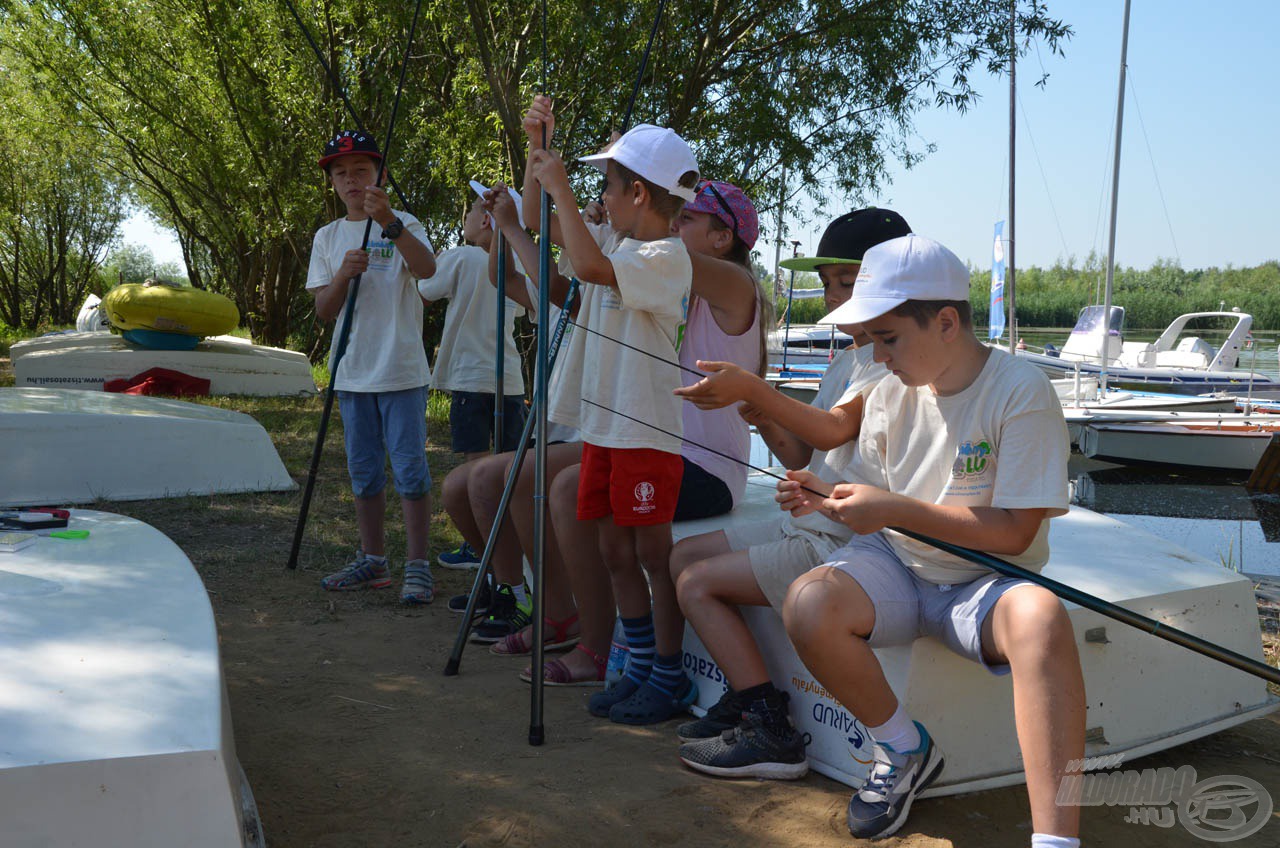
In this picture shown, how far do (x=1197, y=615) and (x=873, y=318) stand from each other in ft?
4.57

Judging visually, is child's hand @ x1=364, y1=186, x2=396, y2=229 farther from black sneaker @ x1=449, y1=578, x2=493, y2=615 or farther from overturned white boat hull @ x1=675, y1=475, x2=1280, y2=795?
overturned white boat hull @ x1=675, y1=475, x2=1280, y2=795

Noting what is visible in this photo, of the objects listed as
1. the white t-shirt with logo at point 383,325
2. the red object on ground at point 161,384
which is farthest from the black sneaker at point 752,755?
the red object on ground at point 161,384

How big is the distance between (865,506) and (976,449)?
302 mm

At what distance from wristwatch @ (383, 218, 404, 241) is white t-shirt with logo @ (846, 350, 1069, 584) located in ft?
8.14

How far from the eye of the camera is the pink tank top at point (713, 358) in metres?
3.59

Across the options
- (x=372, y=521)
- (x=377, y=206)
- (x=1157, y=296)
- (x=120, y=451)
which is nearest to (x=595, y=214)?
(x=377, y=206)

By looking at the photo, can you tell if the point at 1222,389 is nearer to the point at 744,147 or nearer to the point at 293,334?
the point at 744,147

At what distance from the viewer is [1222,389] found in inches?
819

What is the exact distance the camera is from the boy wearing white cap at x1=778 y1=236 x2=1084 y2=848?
247cm

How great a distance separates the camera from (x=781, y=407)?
299 cm

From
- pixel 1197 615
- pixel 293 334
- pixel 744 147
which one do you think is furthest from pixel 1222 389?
pixel 1197 615

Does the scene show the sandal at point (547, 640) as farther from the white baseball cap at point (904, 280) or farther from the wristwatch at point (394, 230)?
the white baseball cap at point (904, 280)

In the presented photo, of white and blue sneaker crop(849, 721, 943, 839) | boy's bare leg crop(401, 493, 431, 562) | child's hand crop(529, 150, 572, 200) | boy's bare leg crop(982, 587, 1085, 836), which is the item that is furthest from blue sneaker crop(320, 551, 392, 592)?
boy's bare leg crop(982, 587, 1085, 836)

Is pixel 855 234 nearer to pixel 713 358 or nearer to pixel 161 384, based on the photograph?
pixel 713 358
